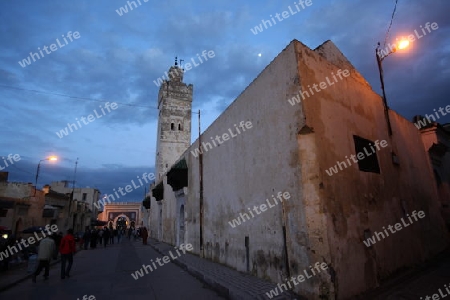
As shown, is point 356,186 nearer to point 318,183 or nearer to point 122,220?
point 318,183

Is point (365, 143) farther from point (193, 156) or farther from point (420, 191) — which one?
point (193, 156)

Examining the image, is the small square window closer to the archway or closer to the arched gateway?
the arched gateway

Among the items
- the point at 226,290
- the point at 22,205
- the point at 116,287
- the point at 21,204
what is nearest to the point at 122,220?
the point at 22,205

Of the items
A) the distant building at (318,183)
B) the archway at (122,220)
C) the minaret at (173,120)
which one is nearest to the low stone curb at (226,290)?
the distant building at (318,183)

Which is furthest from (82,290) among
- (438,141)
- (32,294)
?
(438,141)

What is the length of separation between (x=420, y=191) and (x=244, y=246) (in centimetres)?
622

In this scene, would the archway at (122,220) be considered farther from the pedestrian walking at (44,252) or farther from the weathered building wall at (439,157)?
the weathered building wall at (439,157)

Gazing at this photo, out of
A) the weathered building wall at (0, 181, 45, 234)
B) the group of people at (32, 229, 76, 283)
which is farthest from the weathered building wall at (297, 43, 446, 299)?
the weathered building wall at (0, 181, 45, 234)

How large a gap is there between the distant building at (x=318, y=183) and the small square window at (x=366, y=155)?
29 mm

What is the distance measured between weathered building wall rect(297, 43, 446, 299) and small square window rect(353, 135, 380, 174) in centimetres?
15

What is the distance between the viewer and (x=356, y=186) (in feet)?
18.3

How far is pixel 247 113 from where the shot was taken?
290 inches

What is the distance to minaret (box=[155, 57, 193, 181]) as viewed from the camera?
103 feet

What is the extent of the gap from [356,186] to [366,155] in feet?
3.87
